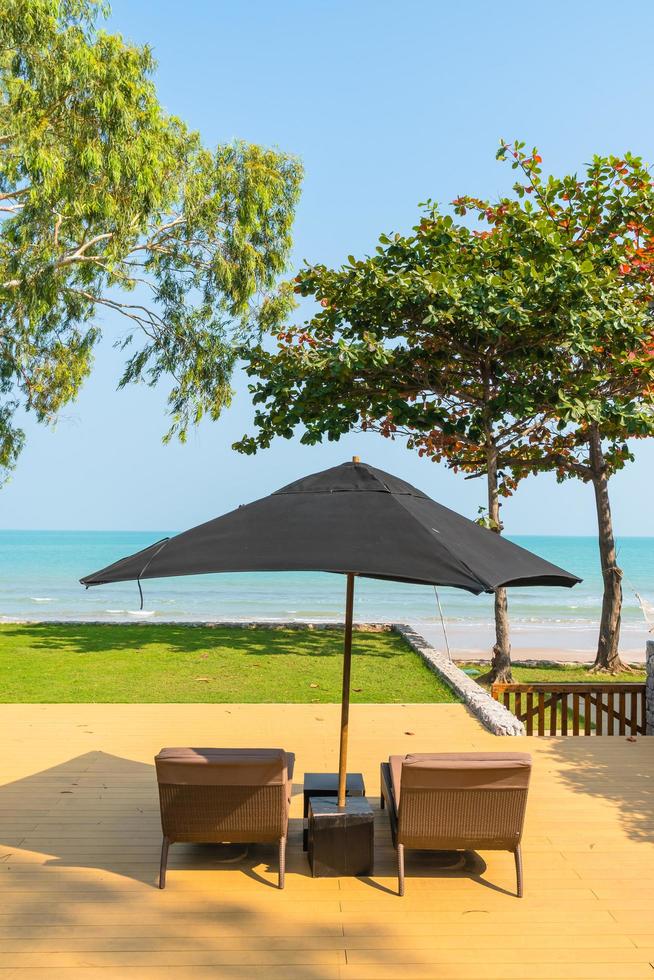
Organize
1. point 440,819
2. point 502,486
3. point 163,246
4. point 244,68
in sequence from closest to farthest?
1. point 440,819
2. point 244,68
3. point 502,486
4. point 163,246

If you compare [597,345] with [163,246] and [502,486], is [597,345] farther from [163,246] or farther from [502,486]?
[163,246]

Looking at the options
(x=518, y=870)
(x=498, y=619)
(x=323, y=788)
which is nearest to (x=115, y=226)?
(x=498, y=619)

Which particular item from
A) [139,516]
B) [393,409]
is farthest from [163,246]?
[139,516]

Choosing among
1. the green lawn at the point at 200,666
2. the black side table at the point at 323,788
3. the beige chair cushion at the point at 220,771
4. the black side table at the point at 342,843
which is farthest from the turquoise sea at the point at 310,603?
the beige chair cushion at the point at 220,771

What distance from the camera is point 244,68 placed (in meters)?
13.8

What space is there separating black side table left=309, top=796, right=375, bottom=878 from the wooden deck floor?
8cm

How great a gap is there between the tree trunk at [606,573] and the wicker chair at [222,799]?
1096 cm

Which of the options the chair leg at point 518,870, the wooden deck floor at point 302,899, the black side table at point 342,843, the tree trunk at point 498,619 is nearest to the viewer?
the wooden deck floor at point 302,899

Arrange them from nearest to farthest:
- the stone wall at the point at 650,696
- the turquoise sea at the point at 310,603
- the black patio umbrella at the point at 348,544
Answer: the black patio umbrella at the point at 348,544 → the stone wall at the point at 650,696 → the turquoise sea at the point at 310,603

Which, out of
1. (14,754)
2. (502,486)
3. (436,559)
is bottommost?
(14,754)

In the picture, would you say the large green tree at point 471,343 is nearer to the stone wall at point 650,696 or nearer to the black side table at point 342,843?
the stone wall at point 650,696

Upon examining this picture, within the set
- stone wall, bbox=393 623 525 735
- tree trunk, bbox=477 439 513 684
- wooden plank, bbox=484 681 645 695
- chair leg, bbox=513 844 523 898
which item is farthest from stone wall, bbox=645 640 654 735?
chair leg, bbox=513 844 523 898

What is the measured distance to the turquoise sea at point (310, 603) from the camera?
95.0 feet

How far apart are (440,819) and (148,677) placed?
7.47 m
